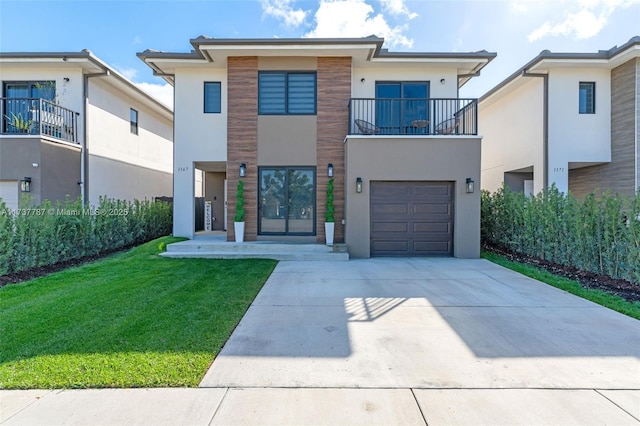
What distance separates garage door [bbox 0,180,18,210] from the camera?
1059 cm

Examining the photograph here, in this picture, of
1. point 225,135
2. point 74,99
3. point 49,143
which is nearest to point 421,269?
point 225,135

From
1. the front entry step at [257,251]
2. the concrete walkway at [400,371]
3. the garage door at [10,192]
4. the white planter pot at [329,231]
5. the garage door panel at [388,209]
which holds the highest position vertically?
the garage door at [10,192]

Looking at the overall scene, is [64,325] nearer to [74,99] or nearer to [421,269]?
[421,269]

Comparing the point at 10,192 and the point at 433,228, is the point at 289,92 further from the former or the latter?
the point at 10,192

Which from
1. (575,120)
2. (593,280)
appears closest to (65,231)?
(593,280)

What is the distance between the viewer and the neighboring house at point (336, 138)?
31.1 ft

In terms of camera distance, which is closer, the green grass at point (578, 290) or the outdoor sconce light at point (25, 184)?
the green grass at point (578, 290)

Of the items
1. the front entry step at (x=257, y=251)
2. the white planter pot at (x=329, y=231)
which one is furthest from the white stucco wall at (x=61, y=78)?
the white planter pot at (x=329, y=231)

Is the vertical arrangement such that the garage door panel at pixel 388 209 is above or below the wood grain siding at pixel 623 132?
below

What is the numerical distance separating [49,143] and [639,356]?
14479 mm

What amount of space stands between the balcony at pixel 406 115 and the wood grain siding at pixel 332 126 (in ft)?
1.58

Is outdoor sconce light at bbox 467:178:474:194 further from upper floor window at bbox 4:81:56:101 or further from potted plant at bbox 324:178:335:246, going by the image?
upper floor window at bbox 4:81:56:101

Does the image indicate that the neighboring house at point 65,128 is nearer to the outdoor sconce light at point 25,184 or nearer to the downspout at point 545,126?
the outdoor sconce light at point 25,184

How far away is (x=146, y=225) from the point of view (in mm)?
11961
